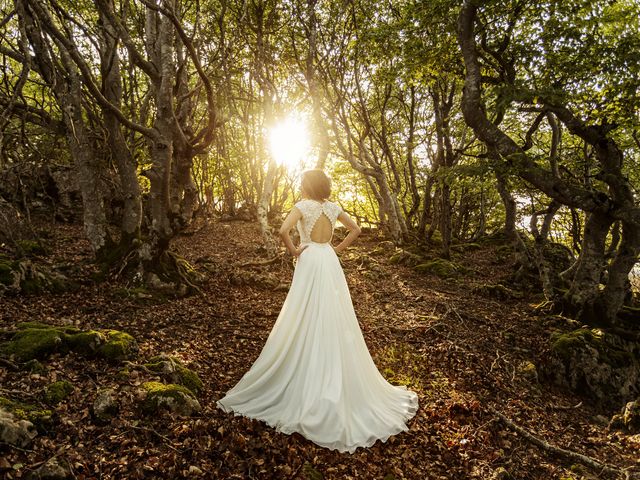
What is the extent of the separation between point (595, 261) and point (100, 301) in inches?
464

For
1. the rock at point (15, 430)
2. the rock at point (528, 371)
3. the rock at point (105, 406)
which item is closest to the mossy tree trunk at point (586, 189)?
the rock at point (528, 371)

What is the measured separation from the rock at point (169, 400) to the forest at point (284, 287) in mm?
25

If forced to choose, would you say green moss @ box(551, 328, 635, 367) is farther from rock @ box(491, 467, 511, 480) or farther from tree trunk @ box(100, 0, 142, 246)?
tree trunk @ box(100, 0, 142, 246)

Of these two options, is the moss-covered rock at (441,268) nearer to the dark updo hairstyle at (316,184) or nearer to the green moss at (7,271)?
the dark updo hairstyle at (316,184)

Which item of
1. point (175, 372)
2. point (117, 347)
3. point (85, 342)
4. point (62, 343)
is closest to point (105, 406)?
point (175, 372)

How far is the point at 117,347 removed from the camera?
5.24m

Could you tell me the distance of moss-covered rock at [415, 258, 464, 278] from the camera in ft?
47.4

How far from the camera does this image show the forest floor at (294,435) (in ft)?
12.6

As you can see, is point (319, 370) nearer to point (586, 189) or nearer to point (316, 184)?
point (316, 184)

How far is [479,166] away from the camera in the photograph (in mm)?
8711

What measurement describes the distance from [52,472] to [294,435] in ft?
7.98

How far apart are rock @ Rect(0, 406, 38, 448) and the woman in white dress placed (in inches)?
81.4

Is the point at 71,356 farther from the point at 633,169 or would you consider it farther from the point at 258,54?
the point at 633,169

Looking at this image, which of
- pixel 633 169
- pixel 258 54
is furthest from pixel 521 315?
pixel 258 54
